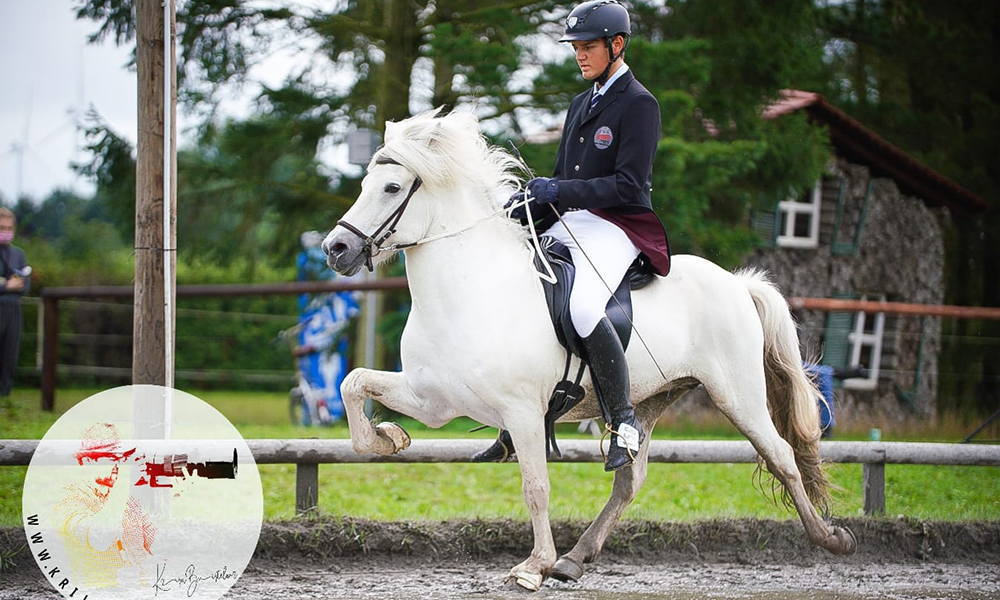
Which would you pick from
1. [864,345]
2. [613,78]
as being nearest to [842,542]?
[613,78]

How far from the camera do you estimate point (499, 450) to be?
15.5 ft

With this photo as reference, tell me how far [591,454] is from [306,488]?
168cm

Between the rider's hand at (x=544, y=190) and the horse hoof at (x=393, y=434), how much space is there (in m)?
1.26

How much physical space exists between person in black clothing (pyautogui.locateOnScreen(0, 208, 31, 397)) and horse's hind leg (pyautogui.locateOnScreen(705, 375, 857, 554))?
7.46m

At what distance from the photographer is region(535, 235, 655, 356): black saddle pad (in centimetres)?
433

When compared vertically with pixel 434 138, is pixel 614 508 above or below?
below

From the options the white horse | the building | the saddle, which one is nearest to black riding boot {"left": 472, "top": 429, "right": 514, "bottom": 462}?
the saddle

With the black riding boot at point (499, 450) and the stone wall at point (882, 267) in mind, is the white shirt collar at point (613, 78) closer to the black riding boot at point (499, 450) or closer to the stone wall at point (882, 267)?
the black riding boot at point (499, 450)

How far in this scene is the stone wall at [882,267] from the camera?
17.4 m

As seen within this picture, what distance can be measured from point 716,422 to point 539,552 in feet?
29.1

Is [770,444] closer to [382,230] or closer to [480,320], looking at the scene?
[480,320]

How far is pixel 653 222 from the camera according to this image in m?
4.64

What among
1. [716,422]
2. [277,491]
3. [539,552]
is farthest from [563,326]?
[716,422]

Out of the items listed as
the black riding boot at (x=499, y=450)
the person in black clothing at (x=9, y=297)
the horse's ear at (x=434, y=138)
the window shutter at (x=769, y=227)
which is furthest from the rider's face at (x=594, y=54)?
the window shutter at (x=769, y=227)
